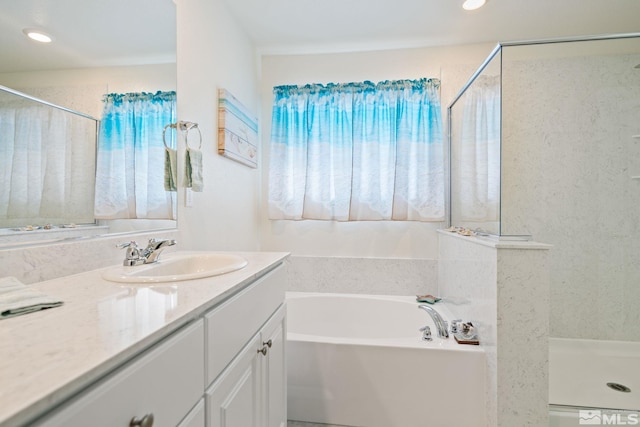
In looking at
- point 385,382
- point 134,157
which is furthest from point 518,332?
point 134,157

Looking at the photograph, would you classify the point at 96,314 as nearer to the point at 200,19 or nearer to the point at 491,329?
the point at 491,329

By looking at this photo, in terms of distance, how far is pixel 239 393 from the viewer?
2.89 ft

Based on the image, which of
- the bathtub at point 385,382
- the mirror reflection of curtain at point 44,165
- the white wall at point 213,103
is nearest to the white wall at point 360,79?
the white wall at point 213,103

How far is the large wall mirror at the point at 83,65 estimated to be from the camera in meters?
0.83

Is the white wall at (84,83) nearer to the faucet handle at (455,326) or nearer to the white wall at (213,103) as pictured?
the white wall at (213,103)

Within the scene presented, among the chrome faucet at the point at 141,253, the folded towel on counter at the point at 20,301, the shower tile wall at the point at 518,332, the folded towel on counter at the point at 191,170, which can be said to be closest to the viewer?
the folded towel on counter at the point at 20,301

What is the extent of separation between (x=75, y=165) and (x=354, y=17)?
196 cm

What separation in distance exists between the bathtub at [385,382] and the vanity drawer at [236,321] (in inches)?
25.3

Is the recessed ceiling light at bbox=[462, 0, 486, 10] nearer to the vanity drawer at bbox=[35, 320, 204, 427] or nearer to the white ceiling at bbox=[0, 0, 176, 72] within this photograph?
the white ceiling at bbox=[0, 0, 176, 72]

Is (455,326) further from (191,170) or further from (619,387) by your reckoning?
(191,170)

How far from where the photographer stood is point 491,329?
4.83ft

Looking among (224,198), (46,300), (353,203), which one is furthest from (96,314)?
(353,203)

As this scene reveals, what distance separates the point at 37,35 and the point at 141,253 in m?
0.74
